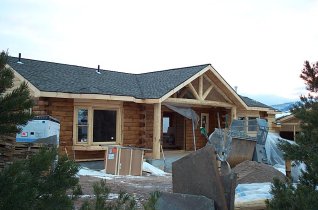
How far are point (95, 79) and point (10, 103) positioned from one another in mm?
13585

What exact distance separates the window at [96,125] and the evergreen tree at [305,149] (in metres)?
10.5

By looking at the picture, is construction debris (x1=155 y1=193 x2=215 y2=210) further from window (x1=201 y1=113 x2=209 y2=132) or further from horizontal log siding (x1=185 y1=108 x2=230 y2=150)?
window (x1=201 y1=113 x2=209 y2=132)

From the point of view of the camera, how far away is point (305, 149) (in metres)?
4.77

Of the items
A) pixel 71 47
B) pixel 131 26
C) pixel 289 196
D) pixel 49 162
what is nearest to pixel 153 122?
pixel 131 26

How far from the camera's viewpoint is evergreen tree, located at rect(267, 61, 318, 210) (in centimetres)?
459

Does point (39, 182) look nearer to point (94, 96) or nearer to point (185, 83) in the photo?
point (94, 96)

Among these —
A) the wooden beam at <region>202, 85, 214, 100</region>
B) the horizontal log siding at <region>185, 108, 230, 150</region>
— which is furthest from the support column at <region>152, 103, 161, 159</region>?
the horizontal log siding at <region>185, 108, 230, 150</region>

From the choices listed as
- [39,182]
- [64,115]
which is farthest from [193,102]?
[39,182]

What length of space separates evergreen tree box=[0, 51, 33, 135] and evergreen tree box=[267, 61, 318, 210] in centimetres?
326

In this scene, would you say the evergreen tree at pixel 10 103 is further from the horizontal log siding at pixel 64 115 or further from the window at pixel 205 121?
the window at pixel 205 121

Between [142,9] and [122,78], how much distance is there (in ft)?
16.7

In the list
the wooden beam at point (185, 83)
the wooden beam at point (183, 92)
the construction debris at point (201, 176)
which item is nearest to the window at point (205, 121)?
the wooden beam at point (183, 92)

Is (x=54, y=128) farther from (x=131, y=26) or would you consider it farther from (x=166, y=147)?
(x=166, y=147)

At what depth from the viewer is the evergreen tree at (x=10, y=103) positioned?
10.0 feet
